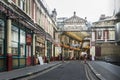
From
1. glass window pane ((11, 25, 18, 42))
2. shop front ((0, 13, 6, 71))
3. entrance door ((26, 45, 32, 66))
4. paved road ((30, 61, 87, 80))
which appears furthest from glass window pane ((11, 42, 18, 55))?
entrance door ((26, 45, 32, 66))

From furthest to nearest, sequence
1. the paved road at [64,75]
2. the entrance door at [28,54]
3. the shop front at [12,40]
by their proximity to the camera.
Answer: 1. the entrance door at [28,54]
2. the shop front at [12,40]
3. the paved road at [64,75]

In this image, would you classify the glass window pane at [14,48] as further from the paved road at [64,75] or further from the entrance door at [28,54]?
the entrance door at [28,54]

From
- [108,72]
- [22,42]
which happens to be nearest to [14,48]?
[22,42]

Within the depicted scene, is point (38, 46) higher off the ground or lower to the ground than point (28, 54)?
higher

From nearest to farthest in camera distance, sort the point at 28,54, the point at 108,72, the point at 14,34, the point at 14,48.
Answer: the point at 108,72 → the point at 14,34 → the point at 14,48 → the point at 28,54

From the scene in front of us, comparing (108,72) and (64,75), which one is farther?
(108,72)

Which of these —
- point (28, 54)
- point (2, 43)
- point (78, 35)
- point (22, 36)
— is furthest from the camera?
point (78, 35)

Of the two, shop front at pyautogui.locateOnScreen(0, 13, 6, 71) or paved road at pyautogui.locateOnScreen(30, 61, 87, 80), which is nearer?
paved road at pyautogui.locateOnScreen(30, 61, 87, 80)

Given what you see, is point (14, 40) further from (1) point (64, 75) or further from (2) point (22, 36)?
(1) point (64, 75)

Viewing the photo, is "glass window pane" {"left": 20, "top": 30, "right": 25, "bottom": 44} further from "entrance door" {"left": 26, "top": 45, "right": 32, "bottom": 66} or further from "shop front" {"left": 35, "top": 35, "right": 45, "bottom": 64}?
"shop front" {"left": 35, "top": 35, "right": 45, "bottom": 64}

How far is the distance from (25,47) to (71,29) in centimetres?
4717

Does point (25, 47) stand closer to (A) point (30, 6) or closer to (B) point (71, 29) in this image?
(A) point (30, 6)

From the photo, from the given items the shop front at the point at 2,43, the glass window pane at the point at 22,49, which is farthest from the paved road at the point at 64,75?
the glass window pane at the point at 22,49

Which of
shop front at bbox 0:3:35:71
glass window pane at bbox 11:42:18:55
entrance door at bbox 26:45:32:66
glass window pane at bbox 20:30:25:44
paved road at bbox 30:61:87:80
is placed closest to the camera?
paved road at bbox 30:61:87:80
